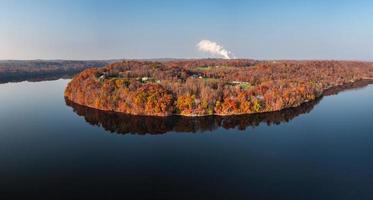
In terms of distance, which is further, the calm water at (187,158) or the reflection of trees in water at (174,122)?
the reflection of trees in water at (174,122)

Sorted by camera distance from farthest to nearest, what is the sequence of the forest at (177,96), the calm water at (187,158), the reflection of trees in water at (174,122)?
the forest at (177,96) < the reflection of trees in water at (174,122) < the calm water at (187,158)

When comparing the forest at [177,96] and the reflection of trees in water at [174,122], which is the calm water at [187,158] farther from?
the forest at [177,96]

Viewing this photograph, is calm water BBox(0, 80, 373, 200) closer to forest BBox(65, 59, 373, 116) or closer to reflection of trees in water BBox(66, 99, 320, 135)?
reflection of trees in water BBox(66, 99, 320, 135)

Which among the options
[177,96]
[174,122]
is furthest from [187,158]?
[177,96]

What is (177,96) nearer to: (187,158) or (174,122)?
(174,122)

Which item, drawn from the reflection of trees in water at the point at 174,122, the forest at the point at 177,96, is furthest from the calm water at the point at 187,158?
the forest at the point at 177,96

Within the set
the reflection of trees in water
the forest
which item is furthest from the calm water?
the forest

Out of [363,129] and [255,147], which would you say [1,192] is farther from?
[363,129]
